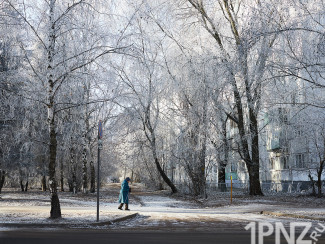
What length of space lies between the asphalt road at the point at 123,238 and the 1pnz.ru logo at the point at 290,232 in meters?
0.20

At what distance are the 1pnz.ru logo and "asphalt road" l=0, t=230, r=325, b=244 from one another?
203 mm

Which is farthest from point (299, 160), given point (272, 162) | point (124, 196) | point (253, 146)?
point (124, 196)

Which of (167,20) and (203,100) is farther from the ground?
(167,20)

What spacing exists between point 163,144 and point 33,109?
93.2ft

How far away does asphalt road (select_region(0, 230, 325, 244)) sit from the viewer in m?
9.51

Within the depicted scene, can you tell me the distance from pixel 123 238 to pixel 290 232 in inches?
172

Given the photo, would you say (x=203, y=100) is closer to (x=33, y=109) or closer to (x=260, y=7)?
(x=260, y=7)

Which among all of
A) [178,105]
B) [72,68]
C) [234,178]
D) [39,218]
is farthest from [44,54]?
[234,178]

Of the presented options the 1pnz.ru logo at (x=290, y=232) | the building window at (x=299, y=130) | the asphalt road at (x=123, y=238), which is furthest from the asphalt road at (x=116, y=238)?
the building window at (x=299, y=130)

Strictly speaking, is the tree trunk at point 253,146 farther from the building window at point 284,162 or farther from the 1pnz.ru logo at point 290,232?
the 1pnz.ru logo at point 290,232

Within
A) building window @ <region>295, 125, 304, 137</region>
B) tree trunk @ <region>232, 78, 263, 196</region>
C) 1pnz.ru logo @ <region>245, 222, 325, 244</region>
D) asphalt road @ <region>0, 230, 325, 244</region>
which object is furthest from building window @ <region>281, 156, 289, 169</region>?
asphalt road @ <region>0, 230, 325, 244</region>

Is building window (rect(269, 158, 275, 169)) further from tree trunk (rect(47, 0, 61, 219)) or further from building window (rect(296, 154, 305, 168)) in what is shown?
tree trunk (rect(47, 0, 61, 219))

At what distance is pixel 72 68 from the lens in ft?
49.7

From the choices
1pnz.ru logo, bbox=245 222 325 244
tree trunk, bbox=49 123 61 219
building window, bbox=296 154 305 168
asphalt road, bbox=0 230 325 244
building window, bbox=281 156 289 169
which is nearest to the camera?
asphalt road, bbox=0 230 325 244
